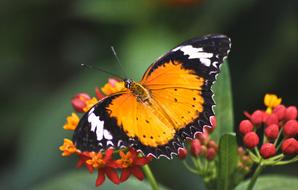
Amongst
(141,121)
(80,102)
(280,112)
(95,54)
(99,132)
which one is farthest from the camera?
(95,54)

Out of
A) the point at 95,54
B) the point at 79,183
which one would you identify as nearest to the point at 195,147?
the point at 79,183

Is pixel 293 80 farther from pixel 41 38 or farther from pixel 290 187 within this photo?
pixel 41 38

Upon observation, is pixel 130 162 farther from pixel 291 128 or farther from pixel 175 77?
pixel 291 128

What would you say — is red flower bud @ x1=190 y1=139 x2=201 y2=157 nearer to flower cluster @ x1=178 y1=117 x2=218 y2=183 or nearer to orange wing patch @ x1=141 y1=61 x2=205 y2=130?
flower cluster @ x1=178 y1=117 x2=218 y2=183

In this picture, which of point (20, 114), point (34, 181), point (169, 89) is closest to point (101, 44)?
point (20, 114)

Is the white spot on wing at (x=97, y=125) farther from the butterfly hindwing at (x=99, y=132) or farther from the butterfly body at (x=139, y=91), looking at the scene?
the butterfly body at (x=139, y=91)

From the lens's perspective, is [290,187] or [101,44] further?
[101,44]
